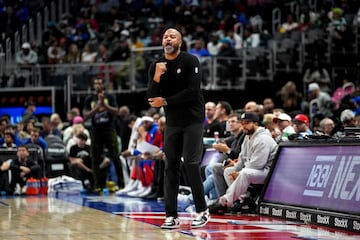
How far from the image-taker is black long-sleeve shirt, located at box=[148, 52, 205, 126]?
974cm

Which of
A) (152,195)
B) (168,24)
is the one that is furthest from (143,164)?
(168,24)

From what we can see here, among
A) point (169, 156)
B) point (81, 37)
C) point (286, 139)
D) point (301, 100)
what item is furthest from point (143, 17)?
point (169, 156)

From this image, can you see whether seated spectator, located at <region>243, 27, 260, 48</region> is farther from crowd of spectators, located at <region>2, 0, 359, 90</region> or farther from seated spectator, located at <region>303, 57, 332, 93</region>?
seated spectator, located at <region>303, 57, 332, 93</region>

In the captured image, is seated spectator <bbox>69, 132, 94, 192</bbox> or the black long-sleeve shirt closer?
the black long-sleeve shirt

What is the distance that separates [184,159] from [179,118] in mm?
461

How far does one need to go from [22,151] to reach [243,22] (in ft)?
35.2

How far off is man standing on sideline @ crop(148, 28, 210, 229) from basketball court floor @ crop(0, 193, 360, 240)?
32 cm

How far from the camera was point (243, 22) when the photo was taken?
26047 millimetres

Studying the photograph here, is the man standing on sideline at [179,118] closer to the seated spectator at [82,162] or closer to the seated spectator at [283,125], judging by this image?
the seated spectator at [283,125]

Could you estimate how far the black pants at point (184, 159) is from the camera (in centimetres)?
972

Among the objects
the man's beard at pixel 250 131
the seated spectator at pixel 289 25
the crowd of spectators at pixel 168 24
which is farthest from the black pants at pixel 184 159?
the seated spectator at pixel 289 25

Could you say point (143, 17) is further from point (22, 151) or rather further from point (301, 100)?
point (22, 151)

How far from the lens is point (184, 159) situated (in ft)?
32.0

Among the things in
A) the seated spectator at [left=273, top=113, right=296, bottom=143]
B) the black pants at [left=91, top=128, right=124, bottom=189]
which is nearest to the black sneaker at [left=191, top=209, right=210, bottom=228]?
the seated spectator at [left=273, top=113, right=296, bottom=143]
